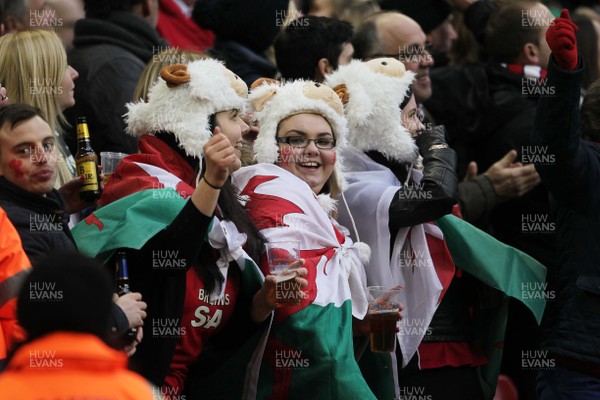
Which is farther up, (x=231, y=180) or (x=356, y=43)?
(x=356, y=43)

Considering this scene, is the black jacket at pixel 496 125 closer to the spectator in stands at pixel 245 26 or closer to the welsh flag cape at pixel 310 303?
the spectator in stands at pixel 245 26

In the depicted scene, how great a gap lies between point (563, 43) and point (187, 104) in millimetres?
1775

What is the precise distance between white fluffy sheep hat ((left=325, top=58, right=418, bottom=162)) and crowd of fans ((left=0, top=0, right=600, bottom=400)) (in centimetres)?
1

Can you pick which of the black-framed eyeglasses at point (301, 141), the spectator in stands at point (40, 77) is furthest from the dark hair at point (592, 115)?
the spectator in stands at point (40, 77)

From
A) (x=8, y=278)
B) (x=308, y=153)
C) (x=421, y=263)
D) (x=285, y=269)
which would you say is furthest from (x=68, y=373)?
(x=421, y=263)

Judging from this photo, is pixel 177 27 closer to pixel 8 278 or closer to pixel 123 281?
pixel 123 281

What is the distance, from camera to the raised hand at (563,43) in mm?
5617

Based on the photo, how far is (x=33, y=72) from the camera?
617 centimetres

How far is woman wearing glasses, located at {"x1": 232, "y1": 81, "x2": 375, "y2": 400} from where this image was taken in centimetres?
545

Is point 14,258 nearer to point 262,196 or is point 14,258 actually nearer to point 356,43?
point 262,196

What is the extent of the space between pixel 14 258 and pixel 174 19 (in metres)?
5.54

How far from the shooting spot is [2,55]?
6.19 metres

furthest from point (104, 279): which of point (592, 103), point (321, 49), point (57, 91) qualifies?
point (321, 49)

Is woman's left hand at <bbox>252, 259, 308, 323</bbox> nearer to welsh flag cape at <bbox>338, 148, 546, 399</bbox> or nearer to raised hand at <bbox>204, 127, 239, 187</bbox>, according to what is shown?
raised hand at <bbox>204, 127, 239, 187</bbox>
